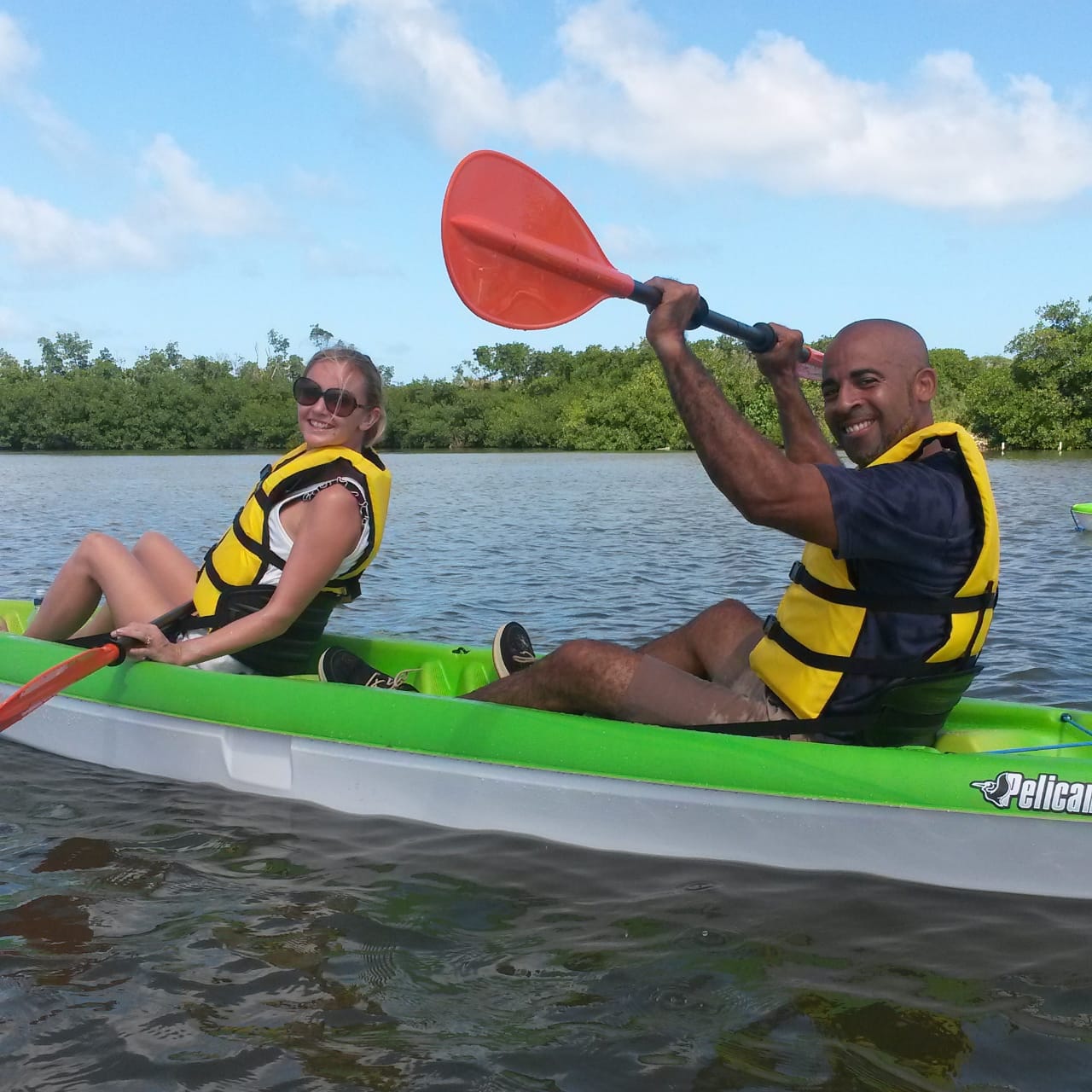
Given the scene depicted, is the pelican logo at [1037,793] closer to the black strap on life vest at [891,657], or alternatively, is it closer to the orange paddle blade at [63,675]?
the black strap on life vest at [891,657]

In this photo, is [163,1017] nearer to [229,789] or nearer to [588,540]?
[229,789]

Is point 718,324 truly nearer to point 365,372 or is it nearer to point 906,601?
point 906,601

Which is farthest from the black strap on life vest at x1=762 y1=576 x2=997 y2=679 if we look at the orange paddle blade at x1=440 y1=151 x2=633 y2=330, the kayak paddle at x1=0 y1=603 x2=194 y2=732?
the kayak paddle at x1=0 y1=603 x2=194 y2=732

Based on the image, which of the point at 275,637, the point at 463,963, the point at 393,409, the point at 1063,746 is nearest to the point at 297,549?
the point at 275,637

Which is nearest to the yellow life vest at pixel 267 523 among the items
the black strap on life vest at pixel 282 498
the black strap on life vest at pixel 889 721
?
the black strap on life vest at pixel 282 498

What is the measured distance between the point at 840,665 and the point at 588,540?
1045 cm

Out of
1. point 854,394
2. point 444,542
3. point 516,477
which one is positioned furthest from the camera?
point 516,477

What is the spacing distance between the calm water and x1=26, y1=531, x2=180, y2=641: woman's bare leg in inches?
24.3

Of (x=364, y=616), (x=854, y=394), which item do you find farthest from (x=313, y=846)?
(x=364, y=616)

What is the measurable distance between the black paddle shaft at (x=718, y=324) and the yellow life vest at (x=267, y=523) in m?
1.42

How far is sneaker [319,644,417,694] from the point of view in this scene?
13.6ft

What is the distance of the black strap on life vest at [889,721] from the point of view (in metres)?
3.06

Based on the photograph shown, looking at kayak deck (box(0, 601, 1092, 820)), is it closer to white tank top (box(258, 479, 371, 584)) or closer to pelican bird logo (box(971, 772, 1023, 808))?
pelican bird logo (box(971, 772, 1023, 808))

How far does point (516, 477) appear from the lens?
30203 mm
